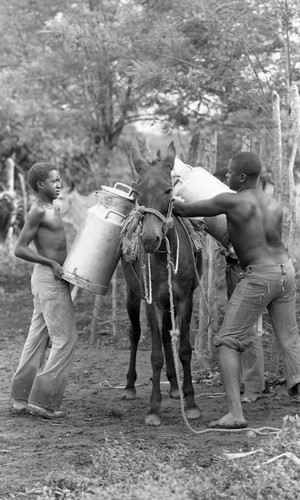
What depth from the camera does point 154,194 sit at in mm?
5703

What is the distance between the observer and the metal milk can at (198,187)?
21.2 ft

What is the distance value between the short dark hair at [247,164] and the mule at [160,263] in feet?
1.75

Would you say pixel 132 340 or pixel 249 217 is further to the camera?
pixel 132 340

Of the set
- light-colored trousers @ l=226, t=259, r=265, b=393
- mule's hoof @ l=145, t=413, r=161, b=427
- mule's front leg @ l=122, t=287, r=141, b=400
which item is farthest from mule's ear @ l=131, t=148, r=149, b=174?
mule's hoof @ l=145, t=413, r=161, b=427

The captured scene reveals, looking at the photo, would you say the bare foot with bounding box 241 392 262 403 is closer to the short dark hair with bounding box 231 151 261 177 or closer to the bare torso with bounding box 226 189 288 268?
the bare torso with bounding box 226 189 288 268

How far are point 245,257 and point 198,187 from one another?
0.92m

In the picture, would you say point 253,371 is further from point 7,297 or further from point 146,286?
point 7,297

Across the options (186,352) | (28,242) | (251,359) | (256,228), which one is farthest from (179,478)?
(251,359)

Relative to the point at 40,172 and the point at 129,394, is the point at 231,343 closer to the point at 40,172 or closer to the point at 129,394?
the point at 129,394

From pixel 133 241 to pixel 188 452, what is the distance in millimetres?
1941

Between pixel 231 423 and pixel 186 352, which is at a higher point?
pixel 186 352

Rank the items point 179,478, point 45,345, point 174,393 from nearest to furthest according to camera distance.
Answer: point 179,478 → point 45,345 → point 174,393

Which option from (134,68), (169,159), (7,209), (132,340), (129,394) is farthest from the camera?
(7,209)

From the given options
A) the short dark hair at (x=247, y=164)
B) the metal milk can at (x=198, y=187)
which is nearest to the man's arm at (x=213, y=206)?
the short dark hair at (x=247, y=164)
